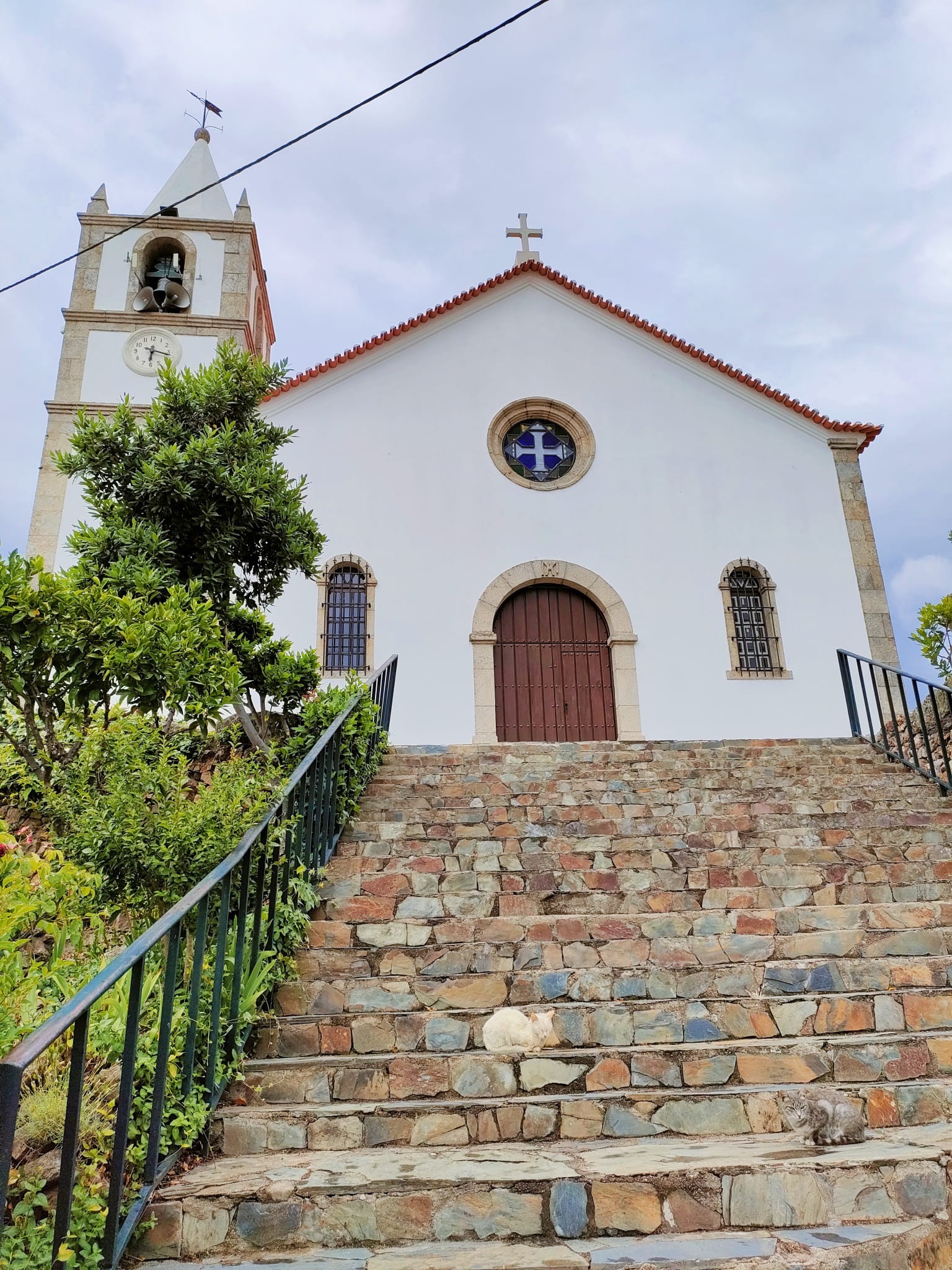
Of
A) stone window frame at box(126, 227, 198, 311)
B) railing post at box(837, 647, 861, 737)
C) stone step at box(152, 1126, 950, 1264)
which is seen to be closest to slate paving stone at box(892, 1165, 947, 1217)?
stone step at box(152, 1126, 950, 1264)

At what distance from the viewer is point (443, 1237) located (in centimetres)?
236

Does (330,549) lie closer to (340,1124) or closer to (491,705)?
(491,705)

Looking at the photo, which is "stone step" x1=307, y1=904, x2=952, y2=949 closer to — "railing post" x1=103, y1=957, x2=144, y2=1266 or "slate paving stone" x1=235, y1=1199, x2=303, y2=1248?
"slate paving stone" x1=235, y1=1199, x2=303, y2=1248

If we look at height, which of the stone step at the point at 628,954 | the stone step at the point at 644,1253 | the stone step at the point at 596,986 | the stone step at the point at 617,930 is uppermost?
the stone step at the point at 617,930

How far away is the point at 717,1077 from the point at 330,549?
8.06m

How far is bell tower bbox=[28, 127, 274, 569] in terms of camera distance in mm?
11945

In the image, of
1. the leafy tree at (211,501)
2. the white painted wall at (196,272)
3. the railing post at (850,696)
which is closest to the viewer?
the leafy tree at (211,501)

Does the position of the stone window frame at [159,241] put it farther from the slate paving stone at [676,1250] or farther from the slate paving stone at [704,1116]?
the slate paving stone at [676,1250]

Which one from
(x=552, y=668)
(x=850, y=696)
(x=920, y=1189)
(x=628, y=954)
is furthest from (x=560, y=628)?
(x=920, y=1189)

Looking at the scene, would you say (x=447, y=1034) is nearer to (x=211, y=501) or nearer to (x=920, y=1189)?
(x=920, y=1189)

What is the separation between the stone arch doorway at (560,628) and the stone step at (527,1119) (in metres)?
6.78

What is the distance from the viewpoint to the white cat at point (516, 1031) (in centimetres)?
335

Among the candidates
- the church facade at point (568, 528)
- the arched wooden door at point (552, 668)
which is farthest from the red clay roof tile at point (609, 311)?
the arched wooden door at point (552, 668)

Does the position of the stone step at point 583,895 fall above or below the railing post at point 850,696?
below
